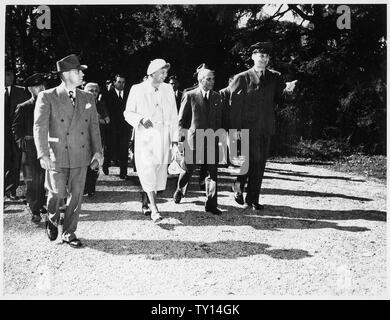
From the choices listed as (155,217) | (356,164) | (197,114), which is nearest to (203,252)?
(155,217)

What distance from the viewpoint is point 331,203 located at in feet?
20.8

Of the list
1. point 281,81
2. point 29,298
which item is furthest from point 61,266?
point 281,81

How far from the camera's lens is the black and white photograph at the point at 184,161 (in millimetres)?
3801

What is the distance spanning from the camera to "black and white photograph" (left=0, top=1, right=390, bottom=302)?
3801 millimetres

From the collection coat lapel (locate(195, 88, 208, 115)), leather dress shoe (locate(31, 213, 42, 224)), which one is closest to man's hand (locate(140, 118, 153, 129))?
coat lapel (locate(195, 88, 208, 115))

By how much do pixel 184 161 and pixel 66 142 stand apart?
206cm

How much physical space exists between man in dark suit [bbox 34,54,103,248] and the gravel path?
42cm

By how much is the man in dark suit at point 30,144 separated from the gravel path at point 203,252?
0.32 meters

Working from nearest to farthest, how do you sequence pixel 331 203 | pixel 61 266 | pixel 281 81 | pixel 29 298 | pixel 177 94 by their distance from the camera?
pixel 29 298 → pixel 61 266 → pixel 281 81 → pixel 331 203 → pixel 177 94

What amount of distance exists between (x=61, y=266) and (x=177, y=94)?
4975 mm

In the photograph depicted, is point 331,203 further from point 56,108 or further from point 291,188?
point 56,108

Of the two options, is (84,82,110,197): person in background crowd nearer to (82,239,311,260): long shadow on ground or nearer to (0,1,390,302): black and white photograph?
(0,1,390,302): black and white photograph

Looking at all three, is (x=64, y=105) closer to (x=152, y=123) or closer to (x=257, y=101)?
(x=152, y=123)
